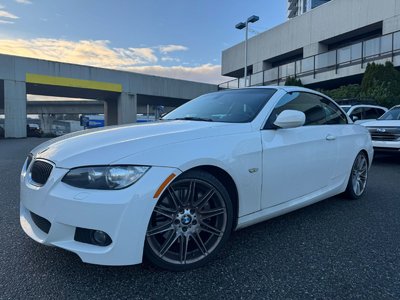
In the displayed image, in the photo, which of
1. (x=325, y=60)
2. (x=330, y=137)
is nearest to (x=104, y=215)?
(x=330, y=137)

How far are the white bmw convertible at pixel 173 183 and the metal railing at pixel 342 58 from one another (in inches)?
707

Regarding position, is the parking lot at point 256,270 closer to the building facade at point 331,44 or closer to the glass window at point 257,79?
the building facade at point 331,44

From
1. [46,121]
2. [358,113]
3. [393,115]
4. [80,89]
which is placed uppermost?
[80,89]

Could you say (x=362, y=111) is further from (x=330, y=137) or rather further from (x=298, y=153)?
(x=298, y=153)

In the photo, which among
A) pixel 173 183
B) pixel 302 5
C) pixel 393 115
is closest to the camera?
pixel 173 183

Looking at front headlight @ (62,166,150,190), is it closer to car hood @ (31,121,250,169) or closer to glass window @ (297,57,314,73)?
car hood @ (31,121,250,169)

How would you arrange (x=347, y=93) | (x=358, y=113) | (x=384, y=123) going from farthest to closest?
1. (x=347, y=93)
2. (x=358, y=113)
3. (x=384, y=123)

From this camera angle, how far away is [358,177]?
4621 millimetres

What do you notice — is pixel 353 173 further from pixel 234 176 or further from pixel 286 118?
pixel 234 176

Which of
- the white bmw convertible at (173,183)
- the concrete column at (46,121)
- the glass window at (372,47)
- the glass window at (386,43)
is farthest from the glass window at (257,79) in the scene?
the concrete column at (46,121)

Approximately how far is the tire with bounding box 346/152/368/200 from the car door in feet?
2.41

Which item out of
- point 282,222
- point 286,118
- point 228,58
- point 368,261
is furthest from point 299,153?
point 228,58

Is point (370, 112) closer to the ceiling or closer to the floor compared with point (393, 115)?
closer to the ceiling

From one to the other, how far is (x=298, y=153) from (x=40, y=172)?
2.33m
